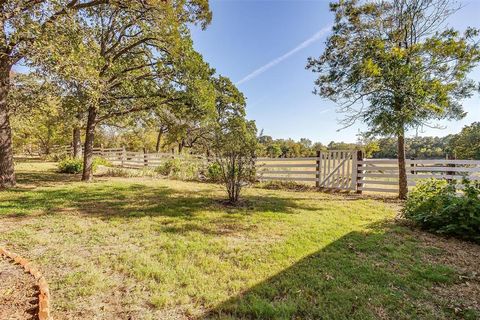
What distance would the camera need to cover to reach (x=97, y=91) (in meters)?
7.32

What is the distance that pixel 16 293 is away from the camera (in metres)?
2.37

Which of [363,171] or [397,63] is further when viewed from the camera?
[363,171]

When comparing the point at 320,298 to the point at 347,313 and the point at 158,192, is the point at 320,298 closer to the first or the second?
the point at 347,313

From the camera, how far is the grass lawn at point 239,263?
2293mm

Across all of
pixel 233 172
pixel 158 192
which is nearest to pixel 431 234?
pixel 233 172

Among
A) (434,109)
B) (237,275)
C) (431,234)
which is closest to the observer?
(237,275)

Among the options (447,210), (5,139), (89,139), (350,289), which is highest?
(89,139)

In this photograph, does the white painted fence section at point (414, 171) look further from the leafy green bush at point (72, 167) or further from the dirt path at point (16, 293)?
the leafy green bush at point (72, 167)

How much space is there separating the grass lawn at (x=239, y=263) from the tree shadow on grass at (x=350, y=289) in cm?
1

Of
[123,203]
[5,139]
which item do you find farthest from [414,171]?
[5,139]

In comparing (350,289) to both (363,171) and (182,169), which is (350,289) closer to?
(363,171)

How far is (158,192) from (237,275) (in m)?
5.92

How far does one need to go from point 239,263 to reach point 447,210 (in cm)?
380

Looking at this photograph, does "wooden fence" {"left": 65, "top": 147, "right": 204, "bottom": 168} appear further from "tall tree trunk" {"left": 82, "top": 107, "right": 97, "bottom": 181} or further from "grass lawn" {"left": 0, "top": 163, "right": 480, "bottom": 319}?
"grass lawn" {"left": 0, "top": 163, "right": 480, "bottom": 319}
